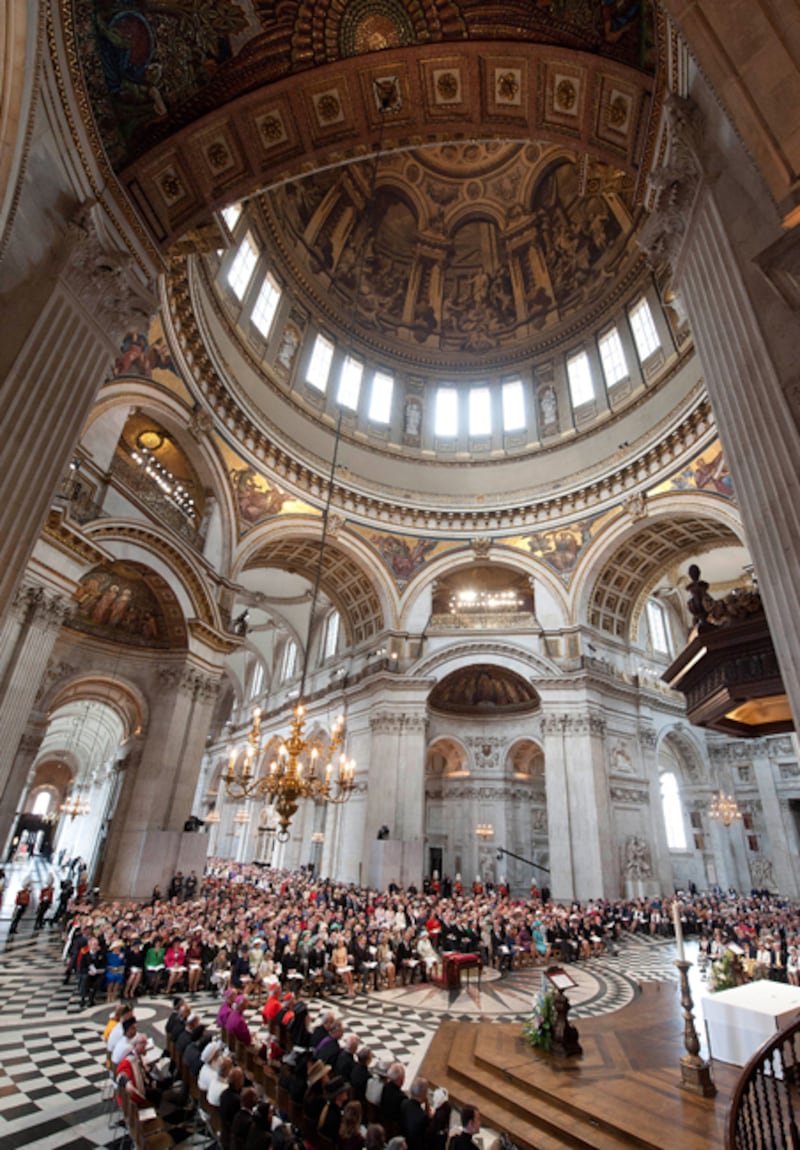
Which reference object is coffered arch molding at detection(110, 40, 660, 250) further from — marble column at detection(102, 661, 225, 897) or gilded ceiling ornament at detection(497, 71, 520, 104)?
marble column at detection(102, 661, 225, 897)

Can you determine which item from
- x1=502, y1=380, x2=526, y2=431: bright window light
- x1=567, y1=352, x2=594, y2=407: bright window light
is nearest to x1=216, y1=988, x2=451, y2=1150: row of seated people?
x1=567, y1=352, x2=594, y2=407: bright window light

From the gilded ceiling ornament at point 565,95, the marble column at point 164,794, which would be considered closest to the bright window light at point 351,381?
the marble column at point 164,794

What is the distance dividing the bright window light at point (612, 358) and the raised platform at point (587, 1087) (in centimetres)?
2048

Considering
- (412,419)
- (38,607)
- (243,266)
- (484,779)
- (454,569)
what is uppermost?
(243,266)

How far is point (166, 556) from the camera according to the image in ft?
46.9

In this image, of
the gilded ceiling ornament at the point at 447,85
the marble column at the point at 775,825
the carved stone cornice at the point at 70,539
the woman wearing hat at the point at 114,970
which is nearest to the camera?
the gilded ceiling ornament at the point at 447,85

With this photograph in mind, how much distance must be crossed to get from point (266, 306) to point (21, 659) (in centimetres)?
1538

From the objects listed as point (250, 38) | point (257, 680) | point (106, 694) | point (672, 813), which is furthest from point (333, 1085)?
point (257, 680)

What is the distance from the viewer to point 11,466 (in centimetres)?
540

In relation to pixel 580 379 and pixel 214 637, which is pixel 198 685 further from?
pixel 580 379

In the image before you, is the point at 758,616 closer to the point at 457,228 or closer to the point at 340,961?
the point at 340,961

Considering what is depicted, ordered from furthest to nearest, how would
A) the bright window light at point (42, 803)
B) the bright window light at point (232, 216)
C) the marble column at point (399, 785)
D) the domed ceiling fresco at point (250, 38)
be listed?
the bright window light at point (42, 803)
the marble column at point (399, 785)
the bright window light at point (232, 216)
the domed ceiling fresco at point (250, 38)

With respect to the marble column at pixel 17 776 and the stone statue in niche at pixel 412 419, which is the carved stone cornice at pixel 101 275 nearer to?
the marble column at pixel 17 776

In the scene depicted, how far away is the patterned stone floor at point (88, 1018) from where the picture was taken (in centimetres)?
498
